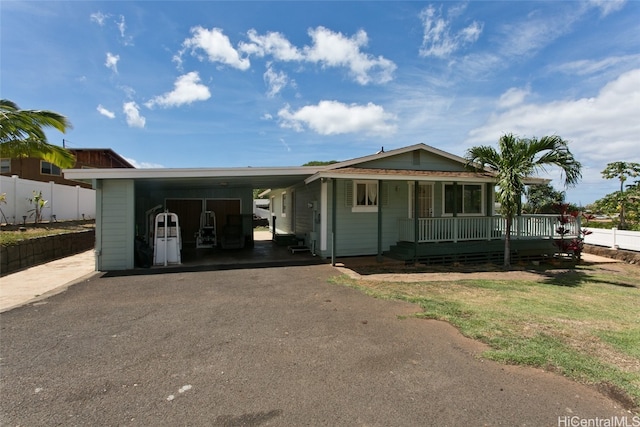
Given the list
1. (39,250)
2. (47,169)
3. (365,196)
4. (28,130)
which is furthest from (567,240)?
(47,169)

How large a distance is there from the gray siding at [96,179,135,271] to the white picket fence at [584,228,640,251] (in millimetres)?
16837

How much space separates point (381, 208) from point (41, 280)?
9218mm

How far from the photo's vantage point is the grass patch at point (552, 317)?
11.6ft

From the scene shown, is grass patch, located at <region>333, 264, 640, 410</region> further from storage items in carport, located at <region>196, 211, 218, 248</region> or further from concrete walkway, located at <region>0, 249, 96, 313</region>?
storage items in carport, located at <region>196, 211, 218, 248</region>

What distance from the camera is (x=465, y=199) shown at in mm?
12016

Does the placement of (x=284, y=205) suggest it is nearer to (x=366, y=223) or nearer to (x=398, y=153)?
(x=366, y=223)

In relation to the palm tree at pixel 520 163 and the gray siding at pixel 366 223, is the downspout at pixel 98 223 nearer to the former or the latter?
the gray siding at pixel 366 223

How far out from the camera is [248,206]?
15672 millimetres

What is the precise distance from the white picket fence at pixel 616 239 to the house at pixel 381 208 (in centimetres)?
326

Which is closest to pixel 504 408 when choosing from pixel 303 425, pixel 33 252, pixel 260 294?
pixel 303 425

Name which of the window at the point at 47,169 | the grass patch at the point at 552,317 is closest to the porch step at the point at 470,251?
the grass patch at the point at 552,317

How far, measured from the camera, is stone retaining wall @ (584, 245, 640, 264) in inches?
460

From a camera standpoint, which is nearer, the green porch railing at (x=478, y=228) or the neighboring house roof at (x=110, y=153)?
the green porch railing at (x=478, y=228)

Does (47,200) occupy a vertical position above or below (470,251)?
above
